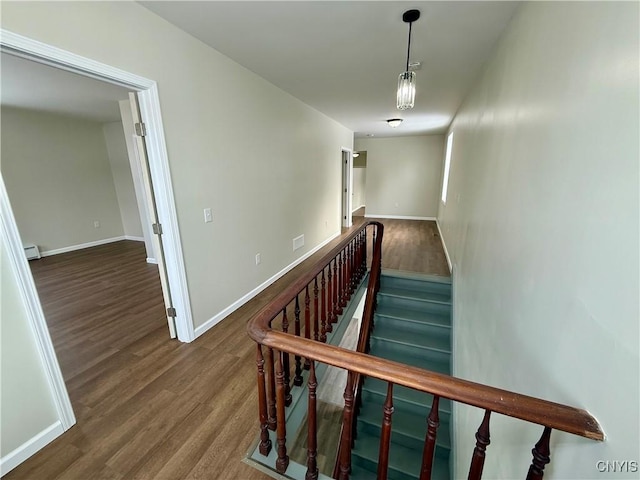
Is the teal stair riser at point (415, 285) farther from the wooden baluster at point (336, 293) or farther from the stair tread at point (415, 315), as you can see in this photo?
the wooden baluster at point (336, 293)

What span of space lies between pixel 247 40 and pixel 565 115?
2.27m

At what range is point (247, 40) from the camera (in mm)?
2170

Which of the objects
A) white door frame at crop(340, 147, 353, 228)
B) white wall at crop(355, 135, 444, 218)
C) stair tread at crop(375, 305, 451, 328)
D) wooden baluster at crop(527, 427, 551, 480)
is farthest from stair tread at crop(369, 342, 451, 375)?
white wall at crop(355, 135, 444, 218)

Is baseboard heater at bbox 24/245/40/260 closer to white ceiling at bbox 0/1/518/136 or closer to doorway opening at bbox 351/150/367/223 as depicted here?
white ceiling at bbox 0/1/518/136

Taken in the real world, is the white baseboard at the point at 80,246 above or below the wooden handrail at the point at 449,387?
below

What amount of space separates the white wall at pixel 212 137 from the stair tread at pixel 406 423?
6.32 ft

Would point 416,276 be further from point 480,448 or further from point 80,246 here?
Answer: point 80,246

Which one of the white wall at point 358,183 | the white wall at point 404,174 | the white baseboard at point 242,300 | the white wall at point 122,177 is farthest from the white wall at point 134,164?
the white wall at point 358,183

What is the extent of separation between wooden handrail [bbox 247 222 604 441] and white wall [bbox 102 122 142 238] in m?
6.48

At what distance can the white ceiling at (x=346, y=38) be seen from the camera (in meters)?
1.74

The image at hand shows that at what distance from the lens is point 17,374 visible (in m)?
1.37

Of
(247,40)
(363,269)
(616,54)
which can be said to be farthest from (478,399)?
(363,269)

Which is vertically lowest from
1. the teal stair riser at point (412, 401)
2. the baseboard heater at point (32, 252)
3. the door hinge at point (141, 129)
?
the teal stair riser at point (412, 401)

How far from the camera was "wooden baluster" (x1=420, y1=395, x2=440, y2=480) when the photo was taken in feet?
2.71
